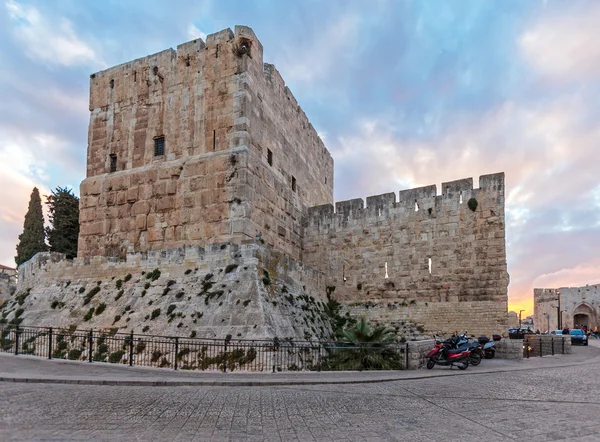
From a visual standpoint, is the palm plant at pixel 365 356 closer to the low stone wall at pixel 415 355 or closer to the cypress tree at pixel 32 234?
the low stone wall at pixel 415 355

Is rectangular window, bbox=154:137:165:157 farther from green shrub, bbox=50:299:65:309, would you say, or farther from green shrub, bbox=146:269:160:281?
green shrub, bbox=50:299:65:309

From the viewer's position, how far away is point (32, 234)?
3177cm

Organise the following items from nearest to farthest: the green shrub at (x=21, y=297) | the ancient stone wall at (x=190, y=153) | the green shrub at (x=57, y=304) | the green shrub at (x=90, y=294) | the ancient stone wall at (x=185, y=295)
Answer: the ancient stone wall at (x=185, y=295), the green shrub at (x=90, y=294), the green shrub at (x=57, y=304), the ancient stone wall at (x=190, y=153), the green shrub at (x=21, y=297)

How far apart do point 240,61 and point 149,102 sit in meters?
4.85

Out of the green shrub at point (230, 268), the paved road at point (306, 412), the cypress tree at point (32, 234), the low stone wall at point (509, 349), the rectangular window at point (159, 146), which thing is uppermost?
the rectangular window at point (159, 146)

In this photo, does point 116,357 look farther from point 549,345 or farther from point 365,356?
point 549,345

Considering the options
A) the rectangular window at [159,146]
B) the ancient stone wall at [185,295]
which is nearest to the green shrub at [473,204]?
the ancient stone wall at [185,295]

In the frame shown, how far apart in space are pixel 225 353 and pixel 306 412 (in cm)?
476

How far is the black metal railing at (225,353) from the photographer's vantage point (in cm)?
1173

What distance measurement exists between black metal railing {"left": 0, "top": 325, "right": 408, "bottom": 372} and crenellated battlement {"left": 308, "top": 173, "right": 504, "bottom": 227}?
9100mm

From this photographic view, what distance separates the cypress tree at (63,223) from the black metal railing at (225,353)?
725 inches

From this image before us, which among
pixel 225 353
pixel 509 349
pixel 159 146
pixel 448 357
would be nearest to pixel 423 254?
pixel 509 349

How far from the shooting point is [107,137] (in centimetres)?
2083

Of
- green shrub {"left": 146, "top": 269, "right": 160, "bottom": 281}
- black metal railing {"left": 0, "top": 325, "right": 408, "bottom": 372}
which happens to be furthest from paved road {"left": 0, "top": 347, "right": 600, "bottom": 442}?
green shrub {"left": 146, "top": 269, "right": 160, "bottom": 281}
